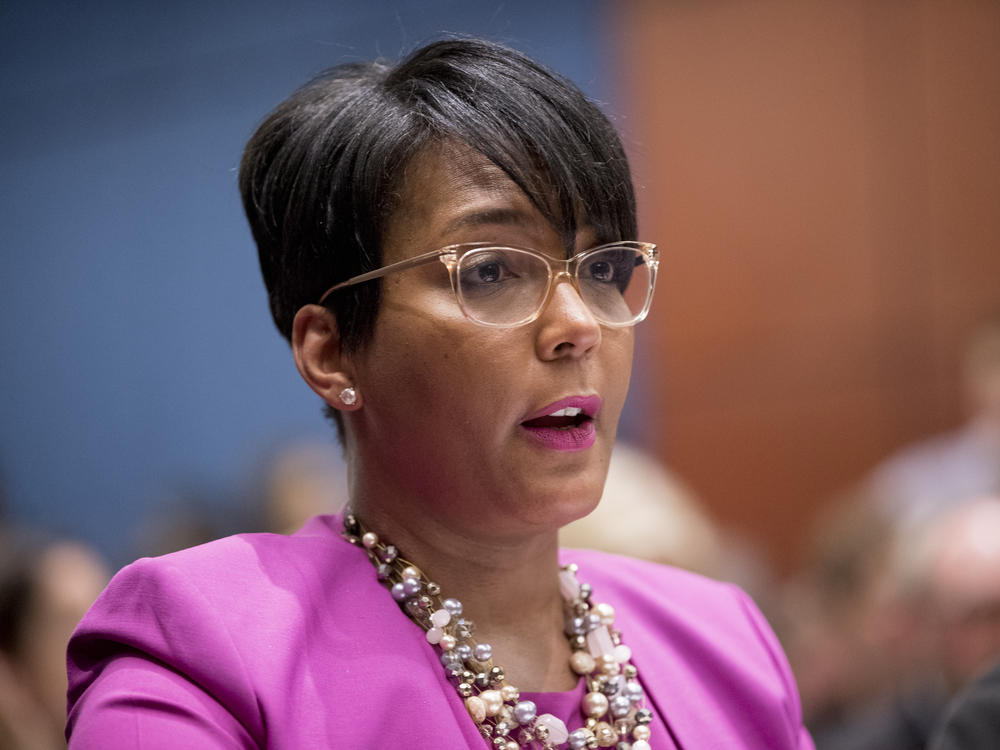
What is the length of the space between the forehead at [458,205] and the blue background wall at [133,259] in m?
3.41

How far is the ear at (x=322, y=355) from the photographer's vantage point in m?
1.25

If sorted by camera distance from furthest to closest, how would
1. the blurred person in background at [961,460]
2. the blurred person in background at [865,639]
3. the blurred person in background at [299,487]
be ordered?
the blurred person in background at [299,487]
the blurred person in background at [961,460]
the blurred person in background at [865,639]

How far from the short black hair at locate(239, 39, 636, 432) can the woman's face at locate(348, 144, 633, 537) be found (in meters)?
0.02

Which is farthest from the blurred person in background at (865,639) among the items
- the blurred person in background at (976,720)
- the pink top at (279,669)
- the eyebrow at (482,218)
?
the eyebrow at (482,218)

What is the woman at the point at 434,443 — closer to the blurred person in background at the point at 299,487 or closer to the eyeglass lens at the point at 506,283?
the eyeglass lens at the point at 506,283

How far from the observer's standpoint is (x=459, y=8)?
14.3 ft

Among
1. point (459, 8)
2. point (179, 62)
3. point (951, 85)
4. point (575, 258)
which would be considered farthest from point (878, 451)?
point (575, 258)

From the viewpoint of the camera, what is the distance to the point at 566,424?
1227 mm

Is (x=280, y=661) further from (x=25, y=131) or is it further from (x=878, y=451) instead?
(x=25, y=131)

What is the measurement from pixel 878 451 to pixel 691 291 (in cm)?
90

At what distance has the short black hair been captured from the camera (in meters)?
1.20

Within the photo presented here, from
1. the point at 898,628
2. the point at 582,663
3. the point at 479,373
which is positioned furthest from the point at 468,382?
the point at 898,628

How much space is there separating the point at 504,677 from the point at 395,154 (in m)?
0.55

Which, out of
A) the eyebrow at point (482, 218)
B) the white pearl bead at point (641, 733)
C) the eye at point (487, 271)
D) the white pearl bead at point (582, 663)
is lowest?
the white pearl bead at point (641, 733)
